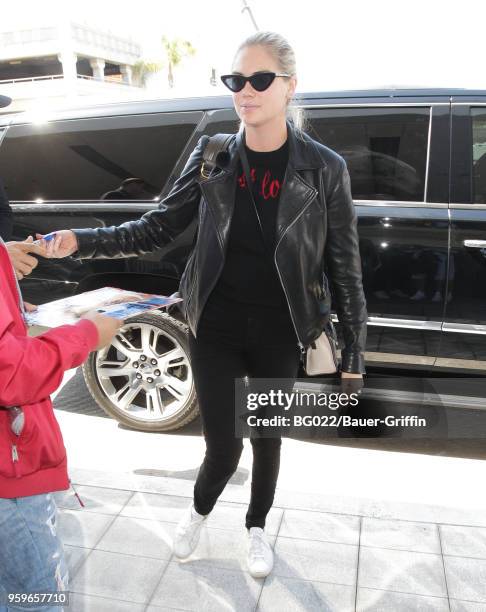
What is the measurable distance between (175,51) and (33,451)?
202ft

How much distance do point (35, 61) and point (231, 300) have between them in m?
57.5

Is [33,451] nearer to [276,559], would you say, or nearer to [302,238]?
[302,238]

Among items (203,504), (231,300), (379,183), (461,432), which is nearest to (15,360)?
(231,300)

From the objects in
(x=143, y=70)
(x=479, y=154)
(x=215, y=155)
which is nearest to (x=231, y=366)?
(x=215, y=155)

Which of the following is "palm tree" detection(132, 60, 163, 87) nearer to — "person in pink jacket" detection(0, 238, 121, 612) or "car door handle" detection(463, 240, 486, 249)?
"car door handle" detection(463, 240, 486, 249)

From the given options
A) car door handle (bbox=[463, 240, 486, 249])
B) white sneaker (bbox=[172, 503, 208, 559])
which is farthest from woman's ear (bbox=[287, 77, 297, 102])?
white sneaker (bbox=[172, 503, 208, 559])

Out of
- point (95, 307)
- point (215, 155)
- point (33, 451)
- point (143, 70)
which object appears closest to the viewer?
point (33, 451)

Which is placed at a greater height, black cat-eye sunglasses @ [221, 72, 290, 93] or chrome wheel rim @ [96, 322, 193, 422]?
black cat-eye sunglasses @ [221, 72, 290, 93]

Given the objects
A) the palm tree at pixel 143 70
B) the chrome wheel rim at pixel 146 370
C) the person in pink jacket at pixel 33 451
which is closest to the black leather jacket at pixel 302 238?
the person in pink jacket at pixel 33 451

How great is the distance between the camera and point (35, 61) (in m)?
52.3

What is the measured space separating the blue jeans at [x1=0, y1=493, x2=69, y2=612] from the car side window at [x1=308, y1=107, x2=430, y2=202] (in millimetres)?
2257

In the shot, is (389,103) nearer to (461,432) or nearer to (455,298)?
(455,298)

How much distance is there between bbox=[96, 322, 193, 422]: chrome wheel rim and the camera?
3359mm

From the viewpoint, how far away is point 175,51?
57.4 m
